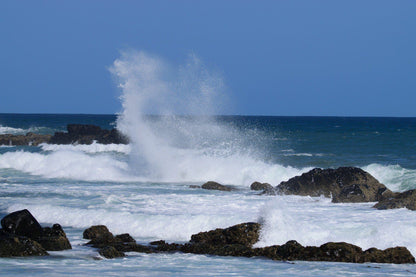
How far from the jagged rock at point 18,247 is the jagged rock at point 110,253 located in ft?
2.76

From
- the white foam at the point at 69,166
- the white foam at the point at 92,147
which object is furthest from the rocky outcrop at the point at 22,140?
the white foam at the point at 69,166

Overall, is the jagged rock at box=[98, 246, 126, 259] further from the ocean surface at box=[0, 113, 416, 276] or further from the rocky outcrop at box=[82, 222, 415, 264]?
the ocean surface at box=[0, 113, 416, 276]

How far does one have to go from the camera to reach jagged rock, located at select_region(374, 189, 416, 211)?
43.8 ft

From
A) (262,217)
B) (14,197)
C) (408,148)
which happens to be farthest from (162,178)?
(408,148)

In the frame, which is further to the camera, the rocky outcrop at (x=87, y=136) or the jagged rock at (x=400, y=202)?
the rocky outcrop at (x=87, y=136)

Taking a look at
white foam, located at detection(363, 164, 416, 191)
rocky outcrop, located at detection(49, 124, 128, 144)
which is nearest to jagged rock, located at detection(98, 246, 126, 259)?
white foam, located at detection(363, 164, 416, 191)

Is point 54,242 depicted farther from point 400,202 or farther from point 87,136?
point 87,136

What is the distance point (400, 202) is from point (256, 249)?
17.3ft

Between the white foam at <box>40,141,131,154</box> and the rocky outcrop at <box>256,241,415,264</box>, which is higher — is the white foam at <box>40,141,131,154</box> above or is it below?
above

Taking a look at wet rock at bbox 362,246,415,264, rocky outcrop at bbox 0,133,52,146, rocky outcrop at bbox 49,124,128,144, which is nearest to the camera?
wet rock at bbox 362,246,415,264

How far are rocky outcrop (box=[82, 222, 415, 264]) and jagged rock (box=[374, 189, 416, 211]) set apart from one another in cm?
428

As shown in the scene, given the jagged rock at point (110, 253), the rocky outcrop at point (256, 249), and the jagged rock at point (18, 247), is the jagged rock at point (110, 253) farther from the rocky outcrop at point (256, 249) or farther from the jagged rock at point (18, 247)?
the jagged rock at point (18, 247)

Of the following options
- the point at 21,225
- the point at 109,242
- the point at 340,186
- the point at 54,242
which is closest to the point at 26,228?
the point at 21,225

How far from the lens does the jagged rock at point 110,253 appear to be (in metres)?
9.10
